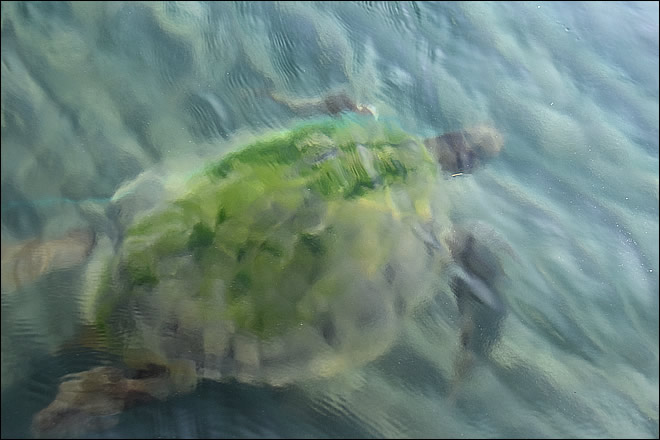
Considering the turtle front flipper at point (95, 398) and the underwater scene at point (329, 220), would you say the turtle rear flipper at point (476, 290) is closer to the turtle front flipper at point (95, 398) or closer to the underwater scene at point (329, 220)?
the underwater scene at point (329, 220)

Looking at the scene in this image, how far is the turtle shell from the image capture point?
2.23 m

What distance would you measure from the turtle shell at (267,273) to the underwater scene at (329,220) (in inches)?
0.4

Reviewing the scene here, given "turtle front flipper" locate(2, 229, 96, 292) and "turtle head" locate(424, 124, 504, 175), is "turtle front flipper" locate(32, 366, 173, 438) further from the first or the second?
"turtle head" locate(424, 124, 504, 175)

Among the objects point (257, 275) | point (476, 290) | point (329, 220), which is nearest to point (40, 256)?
point (257, 275)

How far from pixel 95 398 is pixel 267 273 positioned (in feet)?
2.96

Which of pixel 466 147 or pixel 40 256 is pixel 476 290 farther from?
pixel 40 256

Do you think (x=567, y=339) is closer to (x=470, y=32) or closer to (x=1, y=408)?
(x=470, y=32)

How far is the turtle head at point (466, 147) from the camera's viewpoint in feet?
9.98

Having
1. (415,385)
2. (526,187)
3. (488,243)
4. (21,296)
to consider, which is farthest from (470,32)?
(21,296)

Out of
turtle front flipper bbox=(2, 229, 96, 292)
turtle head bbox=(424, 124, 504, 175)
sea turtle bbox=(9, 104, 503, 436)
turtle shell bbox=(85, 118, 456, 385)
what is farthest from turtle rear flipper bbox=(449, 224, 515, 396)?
turtle front flipper bbox=(2, 229, 96, 292)

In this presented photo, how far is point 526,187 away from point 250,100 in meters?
1.75

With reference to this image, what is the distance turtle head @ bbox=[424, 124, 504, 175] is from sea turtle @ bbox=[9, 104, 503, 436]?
0.44m

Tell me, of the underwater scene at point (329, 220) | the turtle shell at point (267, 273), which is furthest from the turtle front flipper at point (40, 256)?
the turtle shell at point (267, 273)

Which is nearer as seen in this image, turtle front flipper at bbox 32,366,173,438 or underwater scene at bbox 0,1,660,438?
turtle front flipper at bbox 32,366,173,438
